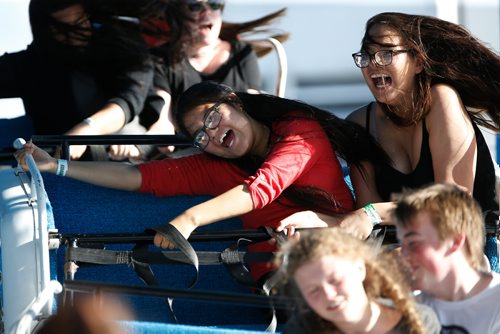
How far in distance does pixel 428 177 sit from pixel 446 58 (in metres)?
0.40

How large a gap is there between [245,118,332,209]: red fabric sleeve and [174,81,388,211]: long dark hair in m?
0.04

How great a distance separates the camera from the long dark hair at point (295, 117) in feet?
11.5

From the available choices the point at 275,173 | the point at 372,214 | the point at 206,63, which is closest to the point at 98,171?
the point at 275,173

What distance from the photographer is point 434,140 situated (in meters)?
3.53

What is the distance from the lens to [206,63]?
5.11m

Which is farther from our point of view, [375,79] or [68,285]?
[375,79]

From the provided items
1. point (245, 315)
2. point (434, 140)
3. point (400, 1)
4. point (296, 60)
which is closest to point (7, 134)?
point (245, 315)

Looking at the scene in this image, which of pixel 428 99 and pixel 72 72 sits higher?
pixel 428 99

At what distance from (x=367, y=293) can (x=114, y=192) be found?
140cm

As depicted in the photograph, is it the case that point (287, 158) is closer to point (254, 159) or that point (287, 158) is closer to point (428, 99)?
point (254, 159)

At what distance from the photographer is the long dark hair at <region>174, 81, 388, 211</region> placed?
3.49 m

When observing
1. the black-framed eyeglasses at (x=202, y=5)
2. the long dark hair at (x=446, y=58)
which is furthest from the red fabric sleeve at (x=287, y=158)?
the black-framed eyeglasses at (x=202, y=5)

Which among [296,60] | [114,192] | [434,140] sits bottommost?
[296,60]

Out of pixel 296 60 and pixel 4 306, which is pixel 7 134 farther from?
pixel 296 60
